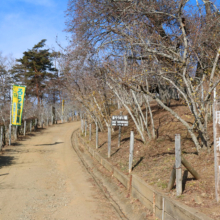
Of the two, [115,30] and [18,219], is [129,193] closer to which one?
[18,219]

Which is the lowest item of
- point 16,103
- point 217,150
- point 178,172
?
point 178,172

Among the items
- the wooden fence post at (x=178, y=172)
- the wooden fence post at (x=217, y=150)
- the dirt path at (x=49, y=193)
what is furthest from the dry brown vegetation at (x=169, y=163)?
the dirt path at (x=49, y=193)

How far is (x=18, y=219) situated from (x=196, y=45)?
6693 millimetres

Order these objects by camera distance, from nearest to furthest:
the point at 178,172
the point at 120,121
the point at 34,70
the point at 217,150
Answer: the point at 217,150 → the point at 178,172 → the point at 120,121 → the point at 34,70

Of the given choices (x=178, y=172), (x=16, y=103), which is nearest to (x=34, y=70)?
(x=16, y=103)

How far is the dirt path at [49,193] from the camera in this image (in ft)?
20.4

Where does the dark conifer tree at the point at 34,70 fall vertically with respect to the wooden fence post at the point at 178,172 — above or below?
above

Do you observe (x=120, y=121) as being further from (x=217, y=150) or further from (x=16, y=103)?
(x=16, y=103)

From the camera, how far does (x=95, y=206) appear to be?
6.88 m

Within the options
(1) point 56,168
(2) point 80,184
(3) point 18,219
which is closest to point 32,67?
(1) point 56,168

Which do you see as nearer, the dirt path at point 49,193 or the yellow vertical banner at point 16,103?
the dirt path at point 49,193

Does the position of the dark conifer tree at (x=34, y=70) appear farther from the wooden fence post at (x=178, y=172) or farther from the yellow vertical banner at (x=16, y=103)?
the wooden fence post at (x=178, y=172)

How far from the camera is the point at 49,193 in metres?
7.95

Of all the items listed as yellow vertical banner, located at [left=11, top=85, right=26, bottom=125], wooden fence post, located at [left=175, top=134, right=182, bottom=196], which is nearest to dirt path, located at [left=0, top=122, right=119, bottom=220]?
wooden fence post, located at [left=175, top=134, right=182, bottom=196]
